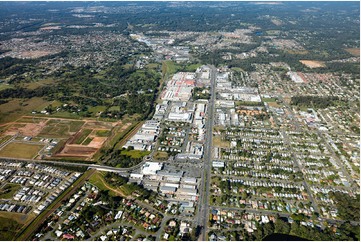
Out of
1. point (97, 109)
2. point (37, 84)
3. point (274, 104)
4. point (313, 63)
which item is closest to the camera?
point (97, 109)

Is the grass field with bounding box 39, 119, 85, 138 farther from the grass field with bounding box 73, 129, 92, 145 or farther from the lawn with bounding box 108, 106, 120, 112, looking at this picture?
the lawn with bounding box 108, 106, 120, 112

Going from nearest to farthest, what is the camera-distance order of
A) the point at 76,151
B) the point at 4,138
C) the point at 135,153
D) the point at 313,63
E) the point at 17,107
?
the point at 135,153, the point at 76,151, the point at 4,138, the point at 17,107, the point at 313,63

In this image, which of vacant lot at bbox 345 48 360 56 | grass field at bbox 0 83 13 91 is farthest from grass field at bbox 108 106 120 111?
vacant lot at bbox 345 48 360 56

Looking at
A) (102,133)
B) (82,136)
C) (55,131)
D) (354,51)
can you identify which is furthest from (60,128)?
(354,51)

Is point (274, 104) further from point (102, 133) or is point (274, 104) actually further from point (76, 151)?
point (76, 151)

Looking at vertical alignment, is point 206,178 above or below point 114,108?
above

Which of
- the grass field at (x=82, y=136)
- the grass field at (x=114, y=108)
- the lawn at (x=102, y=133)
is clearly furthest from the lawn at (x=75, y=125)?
the grass field at (x=114, y=108)

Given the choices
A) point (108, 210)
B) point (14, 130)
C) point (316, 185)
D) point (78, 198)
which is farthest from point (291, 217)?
point (14, 130)
